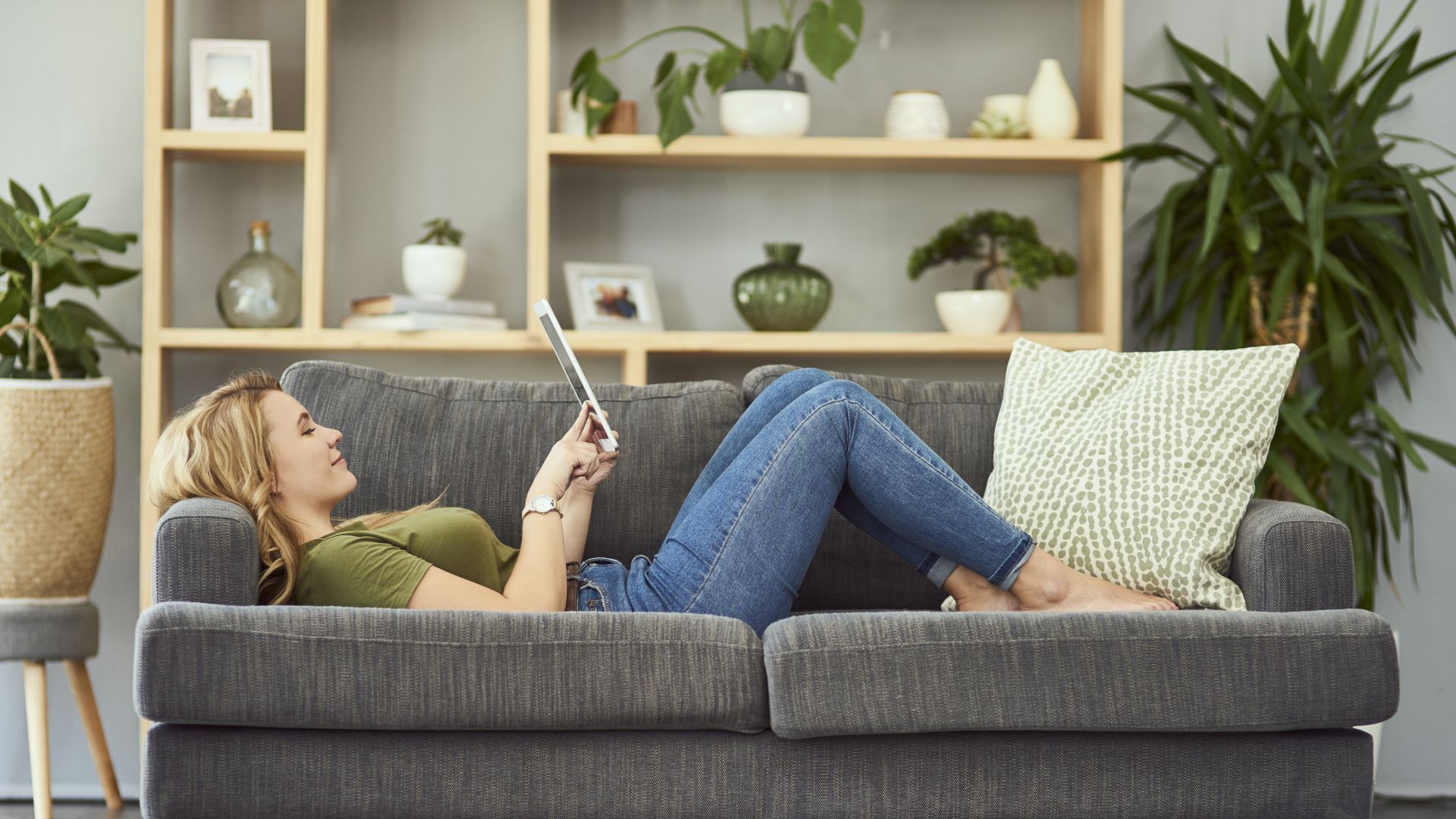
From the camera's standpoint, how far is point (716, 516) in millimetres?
1813

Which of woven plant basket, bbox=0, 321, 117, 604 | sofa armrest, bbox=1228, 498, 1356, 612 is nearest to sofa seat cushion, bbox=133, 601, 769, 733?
sofa armrest, bbox=1228, 498, 1356, 612

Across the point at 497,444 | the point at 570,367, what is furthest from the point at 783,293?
the point at 570,367

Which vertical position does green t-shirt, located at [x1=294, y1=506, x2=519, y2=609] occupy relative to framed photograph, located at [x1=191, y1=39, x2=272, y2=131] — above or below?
below

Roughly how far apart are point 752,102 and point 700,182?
35cm

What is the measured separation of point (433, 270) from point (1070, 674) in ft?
6.08

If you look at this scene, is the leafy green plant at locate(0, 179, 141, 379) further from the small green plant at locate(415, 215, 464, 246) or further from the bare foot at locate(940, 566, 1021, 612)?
the bare foot at locate(940, 566, 1021, 612)

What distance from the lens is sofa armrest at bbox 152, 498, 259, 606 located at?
→ 5.31 ft

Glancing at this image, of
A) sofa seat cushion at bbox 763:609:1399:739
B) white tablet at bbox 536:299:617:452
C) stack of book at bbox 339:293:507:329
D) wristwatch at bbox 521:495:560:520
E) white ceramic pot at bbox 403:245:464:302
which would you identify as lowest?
sofa seat cushion at bbox 763:609:1399:739

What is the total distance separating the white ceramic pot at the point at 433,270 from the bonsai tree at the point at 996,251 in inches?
42.7

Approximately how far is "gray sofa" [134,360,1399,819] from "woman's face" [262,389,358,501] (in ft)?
0.63

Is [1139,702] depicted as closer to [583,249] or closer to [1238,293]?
[1238,293]

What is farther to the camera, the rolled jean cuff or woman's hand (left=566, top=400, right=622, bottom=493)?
woman's hand (left=566, top=400, right=622, bottom=493)

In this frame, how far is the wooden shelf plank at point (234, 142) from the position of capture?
Answer: 2760mm

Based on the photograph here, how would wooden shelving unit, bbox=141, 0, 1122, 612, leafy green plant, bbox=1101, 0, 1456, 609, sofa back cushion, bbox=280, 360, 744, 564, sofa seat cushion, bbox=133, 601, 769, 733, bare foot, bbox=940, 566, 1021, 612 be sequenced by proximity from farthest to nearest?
1. wooden shelving unit, bbox=141, 0, 1122, 612
2. leafy green plant, bbox=1101, 0, 1456, 609
3. sofa back cushion, bbox=280, 360, 744, 564
4. bare foot, bbox=940, 566, 1021, 612
5. sofa seat cushion, bbox=133, 601, 769, 733
